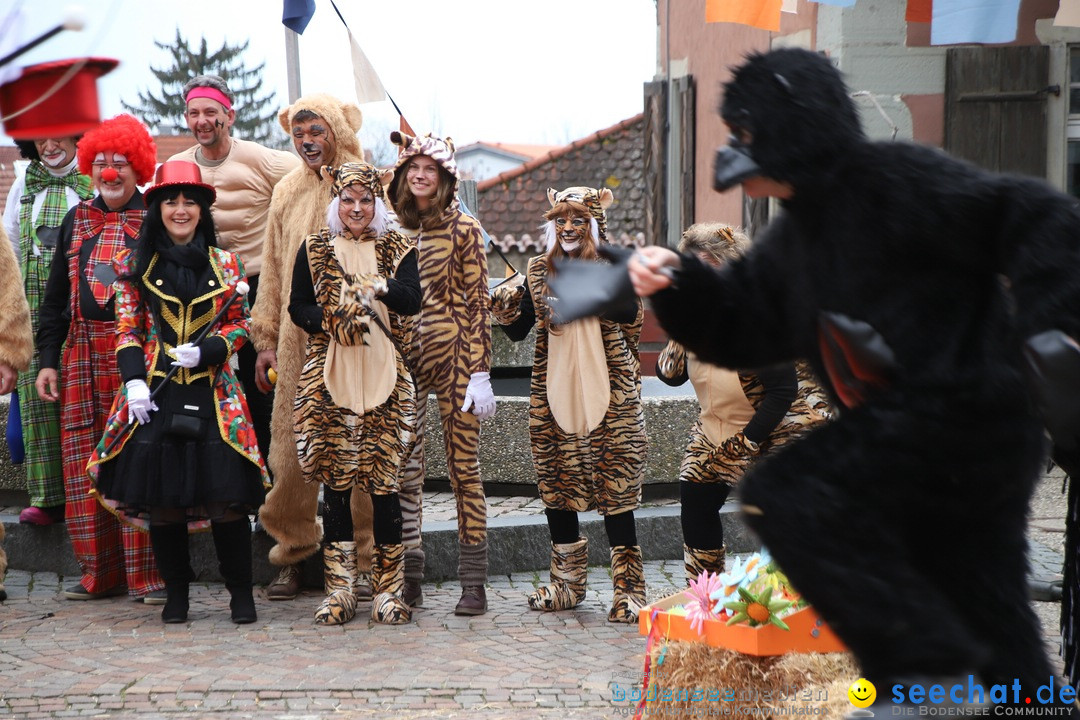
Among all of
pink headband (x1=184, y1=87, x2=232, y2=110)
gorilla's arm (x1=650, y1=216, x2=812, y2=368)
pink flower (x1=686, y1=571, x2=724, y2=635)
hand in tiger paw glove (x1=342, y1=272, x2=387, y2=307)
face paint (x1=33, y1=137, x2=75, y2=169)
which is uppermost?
pink headband (x1=184, y1=87, x2=232, y2=110)

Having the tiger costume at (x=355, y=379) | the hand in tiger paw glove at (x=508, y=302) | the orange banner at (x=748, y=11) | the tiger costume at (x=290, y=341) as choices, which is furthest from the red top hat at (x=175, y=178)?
the orange banner at (x=748, y=11)

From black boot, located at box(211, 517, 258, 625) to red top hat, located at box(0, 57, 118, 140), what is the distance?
379 cm

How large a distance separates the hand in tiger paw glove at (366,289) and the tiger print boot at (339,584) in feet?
3.67

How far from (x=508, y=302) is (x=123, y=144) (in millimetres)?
2018

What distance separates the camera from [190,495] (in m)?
5.79

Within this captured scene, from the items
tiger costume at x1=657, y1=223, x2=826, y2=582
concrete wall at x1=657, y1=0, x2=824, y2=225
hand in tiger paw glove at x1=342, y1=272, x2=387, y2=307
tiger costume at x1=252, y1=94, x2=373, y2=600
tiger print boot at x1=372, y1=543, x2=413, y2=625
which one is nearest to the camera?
tiger costume at x1=657, y1=223, x2=826, y2=582

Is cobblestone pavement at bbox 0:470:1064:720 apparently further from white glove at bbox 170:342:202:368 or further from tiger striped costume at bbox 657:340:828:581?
white glove at bbox 170:342:202:368

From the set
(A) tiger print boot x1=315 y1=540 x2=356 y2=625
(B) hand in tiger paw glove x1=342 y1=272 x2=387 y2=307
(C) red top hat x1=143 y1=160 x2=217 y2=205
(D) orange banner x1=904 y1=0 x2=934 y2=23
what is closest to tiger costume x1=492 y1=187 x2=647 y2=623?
(B) hand in tiger paw glove x1=342 y1=272 x2=387 y2=307

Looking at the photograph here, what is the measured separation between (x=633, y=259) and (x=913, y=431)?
0.88m

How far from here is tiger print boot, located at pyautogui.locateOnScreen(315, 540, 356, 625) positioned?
5.91 metres

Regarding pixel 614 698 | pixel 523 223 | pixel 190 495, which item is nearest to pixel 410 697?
pixel 614 698

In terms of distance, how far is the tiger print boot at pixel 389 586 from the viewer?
5902 millimetres

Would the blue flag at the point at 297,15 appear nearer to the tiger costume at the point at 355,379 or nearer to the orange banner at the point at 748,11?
the tiger costume at the point at 355,379

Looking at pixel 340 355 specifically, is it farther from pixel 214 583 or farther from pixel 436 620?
pixel 214 583
